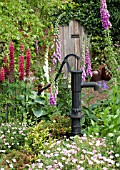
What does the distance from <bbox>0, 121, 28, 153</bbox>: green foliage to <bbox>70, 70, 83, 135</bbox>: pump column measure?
0.43m

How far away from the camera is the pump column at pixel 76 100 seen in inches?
112

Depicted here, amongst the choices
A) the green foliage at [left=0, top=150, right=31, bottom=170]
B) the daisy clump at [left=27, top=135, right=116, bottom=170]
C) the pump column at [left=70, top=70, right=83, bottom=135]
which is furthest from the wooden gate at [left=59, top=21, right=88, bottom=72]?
the daisy clump at [left=27, top=135, right=116, bottom=170]

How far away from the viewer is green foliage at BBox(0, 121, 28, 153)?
2.92 metres

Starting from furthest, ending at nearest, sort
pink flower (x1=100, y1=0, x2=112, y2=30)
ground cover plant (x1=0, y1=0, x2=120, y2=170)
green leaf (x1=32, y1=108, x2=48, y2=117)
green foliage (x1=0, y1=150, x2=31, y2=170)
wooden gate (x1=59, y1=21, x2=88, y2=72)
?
1. wooden gate (x1=59, y1=21, x2=88, y2=72)
2. pink flower (x1=100, y1=0, x2=112, y2=30)
3. green leaf (x1=32, y1=108, x2=48, y2=117)
4. green foliage (x1=0, y1=150, x2=31, y2=170)
5. ground cover plant (x1=0, y1=0, x2=120, y2=170)

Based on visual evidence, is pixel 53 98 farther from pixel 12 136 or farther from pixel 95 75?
pixel 95 75

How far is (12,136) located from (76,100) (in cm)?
63

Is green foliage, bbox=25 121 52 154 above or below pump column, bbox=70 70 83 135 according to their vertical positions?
below

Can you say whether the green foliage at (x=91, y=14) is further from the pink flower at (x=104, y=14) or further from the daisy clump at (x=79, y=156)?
the daisy clump at (x=79, y=156)

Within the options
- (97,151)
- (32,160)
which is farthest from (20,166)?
(97,151)

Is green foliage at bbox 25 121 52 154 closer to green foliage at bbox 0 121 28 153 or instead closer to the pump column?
green foliage at bbox 0 121 28 153

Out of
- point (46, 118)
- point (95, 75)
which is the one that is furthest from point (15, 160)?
point (95, 75)

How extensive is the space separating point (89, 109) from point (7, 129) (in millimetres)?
846

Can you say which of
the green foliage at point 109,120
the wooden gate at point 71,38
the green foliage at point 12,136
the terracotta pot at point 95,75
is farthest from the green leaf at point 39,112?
the terracotta pot at point 95,75

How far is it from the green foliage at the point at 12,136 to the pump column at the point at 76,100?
43 cm
